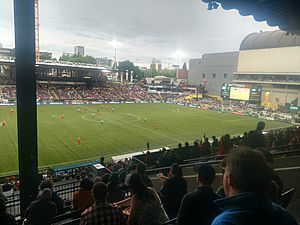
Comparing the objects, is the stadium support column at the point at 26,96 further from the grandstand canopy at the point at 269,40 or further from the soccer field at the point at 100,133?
the grandstand canopy at the point at 269,40

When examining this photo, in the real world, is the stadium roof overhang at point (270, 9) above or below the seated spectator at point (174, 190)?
above

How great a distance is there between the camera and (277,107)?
61812mm

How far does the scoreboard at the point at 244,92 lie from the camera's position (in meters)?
55.1

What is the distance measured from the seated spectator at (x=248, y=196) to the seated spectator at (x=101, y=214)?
1952mm

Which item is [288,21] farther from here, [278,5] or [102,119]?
[102,119]

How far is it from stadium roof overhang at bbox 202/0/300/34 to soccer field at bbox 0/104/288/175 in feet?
56.0

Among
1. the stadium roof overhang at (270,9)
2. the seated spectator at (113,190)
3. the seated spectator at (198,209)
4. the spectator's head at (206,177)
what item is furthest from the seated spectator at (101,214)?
the stadium roof overhang at (270,9)

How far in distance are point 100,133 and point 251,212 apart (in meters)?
31.9

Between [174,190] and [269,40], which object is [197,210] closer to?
[174,190]

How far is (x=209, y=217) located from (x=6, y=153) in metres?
24.6

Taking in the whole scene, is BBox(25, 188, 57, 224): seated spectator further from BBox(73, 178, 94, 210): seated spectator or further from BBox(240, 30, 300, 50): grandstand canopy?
BBox(240, 30, 300, 50): grandstand canopy

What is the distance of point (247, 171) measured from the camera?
179 centimetres

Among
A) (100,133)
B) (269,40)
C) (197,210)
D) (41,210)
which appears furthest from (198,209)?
(269,40)

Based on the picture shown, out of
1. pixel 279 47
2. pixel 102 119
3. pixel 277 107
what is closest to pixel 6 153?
pixel 102 119
